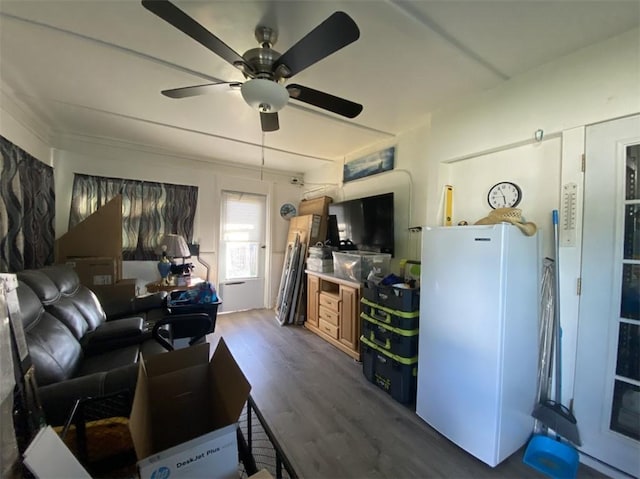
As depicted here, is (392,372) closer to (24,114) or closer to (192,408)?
(192,408)

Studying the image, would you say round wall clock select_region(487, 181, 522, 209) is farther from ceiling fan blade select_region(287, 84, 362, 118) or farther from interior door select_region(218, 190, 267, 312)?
interior door select_region(218, 190, 267, 312)

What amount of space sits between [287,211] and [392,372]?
3285mm

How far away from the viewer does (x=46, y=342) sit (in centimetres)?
145

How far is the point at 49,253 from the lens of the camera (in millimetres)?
2930

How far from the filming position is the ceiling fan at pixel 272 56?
3.62 ft

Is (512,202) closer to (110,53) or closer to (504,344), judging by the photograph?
(504,344)

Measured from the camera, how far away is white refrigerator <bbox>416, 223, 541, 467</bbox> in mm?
1512

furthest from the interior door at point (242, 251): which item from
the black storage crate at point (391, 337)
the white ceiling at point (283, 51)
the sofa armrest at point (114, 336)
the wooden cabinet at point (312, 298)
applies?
the black storage crate at point (391, 337)

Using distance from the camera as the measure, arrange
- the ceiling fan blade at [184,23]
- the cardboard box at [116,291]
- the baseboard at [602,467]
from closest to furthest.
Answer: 1. the ceiling fan blade at [184,23]
2. the baseboard at [602,467]
3. the cardboard box at [116,291]

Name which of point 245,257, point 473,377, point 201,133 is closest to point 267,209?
point 245,257

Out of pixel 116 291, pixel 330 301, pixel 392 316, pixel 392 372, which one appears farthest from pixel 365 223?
pixel 116 291

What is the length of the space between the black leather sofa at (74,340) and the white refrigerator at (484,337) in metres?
1.76

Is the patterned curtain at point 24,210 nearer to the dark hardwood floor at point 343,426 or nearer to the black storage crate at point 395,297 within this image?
the dark hardwood floor at point 343,426

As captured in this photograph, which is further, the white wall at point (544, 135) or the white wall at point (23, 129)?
the white wall at point (23, 129)
